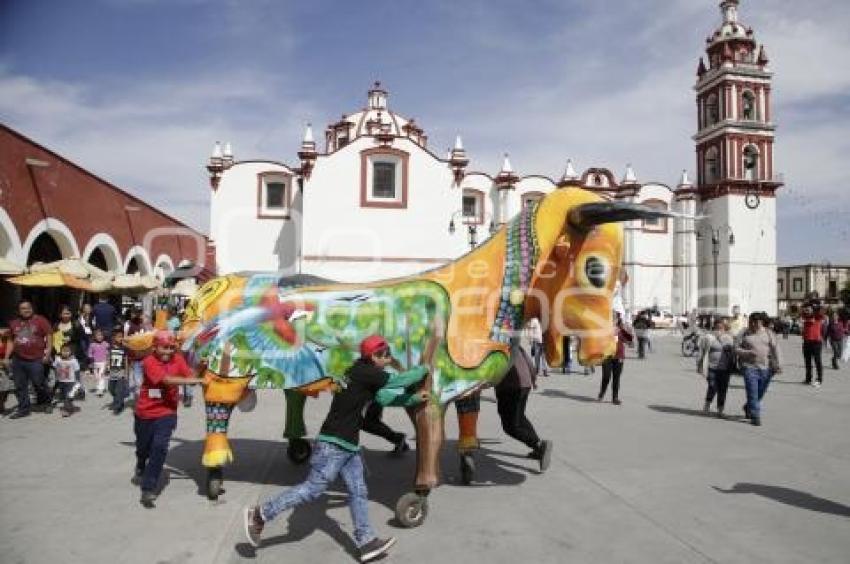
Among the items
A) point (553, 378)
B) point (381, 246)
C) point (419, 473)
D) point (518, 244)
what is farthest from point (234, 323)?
point (381, 246)

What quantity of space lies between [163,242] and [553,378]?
686 inches

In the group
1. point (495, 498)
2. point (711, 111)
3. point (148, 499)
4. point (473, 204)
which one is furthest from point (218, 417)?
point (711, 111)

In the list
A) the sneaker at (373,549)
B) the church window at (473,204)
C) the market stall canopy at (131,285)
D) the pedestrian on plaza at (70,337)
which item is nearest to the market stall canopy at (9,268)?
the pedestrian on plaza at (70,337)

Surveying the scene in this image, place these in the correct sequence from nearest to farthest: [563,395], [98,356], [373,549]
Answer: [373,549], [98,356], [563,395]

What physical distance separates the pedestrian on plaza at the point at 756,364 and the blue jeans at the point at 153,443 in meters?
7.16

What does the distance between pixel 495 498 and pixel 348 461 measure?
5.47 feet

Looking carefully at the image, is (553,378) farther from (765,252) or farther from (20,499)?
(765,252)

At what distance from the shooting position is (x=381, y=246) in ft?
98.2

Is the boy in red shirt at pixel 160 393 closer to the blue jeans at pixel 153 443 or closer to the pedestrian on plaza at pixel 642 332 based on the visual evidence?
the blue jeans at pixel 153 443

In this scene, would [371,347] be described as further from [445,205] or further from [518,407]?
[445,205]

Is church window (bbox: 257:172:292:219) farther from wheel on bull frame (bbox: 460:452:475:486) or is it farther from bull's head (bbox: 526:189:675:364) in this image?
bull's head (bbox: 526:189:675:364)

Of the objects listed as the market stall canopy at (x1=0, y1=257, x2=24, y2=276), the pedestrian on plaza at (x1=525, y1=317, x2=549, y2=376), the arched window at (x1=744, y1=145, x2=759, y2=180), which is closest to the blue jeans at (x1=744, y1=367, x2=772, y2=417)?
the pedestrian on plaza at (x1=525, y1=317, x2=549, y2=376)

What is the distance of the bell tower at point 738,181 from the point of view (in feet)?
115

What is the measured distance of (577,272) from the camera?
5266 mm
